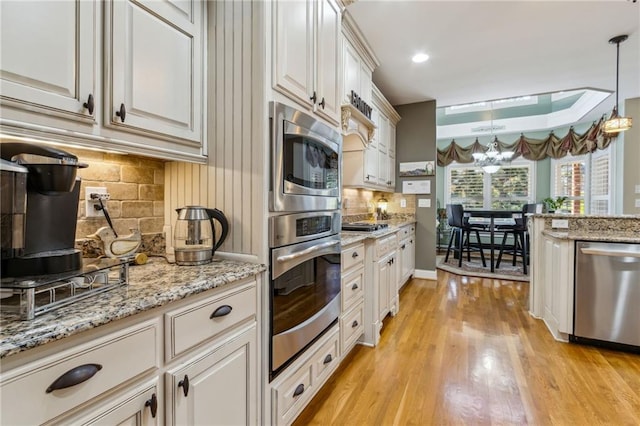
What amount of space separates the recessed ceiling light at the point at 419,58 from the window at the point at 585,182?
4.11 meters

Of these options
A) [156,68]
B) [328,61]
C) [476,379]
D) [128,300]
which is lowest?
[476,379]

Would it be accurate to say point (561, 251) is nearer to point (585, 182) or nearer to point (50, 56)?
point (50, 56)

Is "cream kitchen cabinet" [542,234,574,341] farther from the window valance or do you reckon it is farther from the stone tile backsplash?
the window valance

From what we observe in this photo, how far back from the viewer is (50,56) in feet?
2.99

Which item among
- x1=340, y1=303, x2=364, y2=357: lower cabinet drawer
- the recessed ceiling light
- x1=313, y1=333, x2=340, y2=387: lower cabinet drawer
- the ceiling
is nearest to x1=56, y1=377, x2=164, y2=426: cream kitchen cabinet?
x1=313, y1=333, x2=340, y2=387: lower cabinet drawer

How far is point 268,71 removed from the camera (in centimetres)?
137

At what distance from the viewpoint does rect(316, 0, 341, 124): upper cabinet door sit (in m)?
1.82

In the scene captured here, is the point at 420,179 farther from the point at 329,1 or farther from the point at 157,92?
the point at 157,92

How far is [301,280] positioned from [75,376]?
3.34 ft

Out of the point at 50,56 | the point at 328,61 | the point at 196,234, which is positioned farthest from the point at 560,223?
the point at 50,56

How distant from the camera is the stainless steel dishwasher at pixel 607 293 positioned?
2.39 meters

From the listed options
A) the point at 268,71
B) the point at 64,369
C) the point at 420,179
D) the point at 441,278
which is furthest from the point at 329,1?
the point at 441,278

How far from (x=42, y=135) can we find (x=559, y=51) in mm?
4329

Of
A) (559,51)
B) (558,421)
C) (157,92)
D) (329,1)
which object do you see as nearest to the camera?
(157,92)
